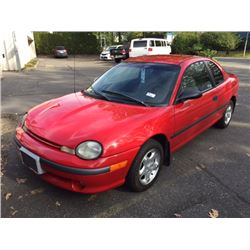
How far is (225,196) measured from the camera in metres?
2.97

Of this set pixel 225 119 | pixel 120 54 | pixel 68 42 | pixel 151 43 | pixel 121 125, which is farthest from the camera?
pixel 68 42

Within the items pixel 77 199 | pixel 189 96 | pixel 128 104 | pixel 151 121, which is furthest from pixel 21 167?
pixel 189 96

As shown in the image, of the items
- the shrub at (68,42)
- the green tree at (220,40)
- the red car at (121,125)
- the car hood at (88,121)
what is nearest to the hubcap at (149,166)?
the red car at (121,125)

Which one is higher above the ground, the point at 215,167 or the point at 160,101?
the point at 160,101

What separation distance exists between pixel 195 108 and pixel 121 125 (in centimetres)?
146

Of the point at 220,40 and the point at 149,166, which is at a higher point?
the point at 149,166

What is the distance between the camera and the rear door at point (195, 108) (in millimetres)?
3377

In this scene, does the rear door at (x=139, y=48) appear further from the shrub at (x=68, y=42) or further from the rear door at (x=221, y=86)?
the shrub at (x=68, y=42)

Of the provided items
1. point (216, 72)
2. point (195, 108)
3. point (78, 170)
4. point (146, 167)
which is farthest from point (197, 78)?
point (78, 170)

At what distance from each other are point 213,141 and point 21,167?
10.7 feet

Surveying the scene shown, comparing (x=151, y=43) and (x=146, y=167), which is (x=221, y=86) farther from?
(x=151, y=43)

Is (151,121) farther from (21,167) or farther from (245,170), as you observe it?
(21,167)

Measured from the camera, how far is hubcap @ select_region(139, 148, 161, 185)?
2.92 m

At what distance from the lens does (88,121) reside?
280 cm
